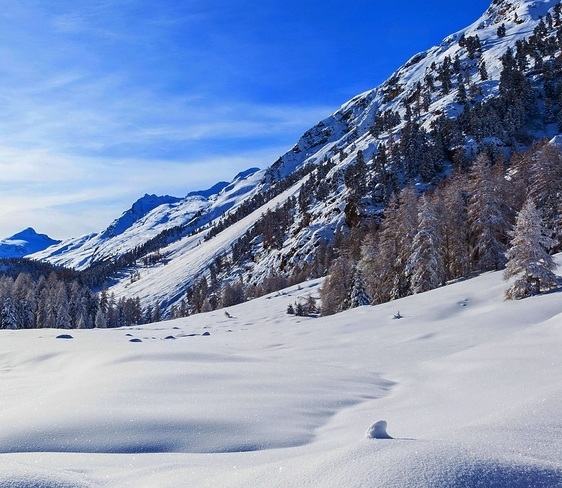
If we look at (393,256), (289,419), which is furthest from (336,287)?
(289,419)

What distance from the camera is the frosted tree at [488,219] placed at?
3072cm

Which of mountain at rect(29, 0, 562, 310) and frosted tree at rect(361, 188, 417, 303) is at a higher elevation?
mountain at rect(29, 0, 562, 310)

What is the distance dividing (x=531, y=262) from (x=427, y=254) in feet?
43.6

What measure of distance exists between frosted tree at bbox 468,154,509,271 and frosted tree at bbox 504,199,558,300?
11.7 m

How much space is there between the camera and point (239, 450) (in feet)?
14.3

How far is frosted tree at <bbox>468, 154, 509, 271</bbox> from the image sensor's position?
3072cm

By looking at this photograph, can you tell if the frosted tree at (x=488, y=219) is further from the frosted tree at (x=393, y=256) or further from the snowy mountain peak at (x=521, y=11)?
the snowy mountain peak at (x=521, y=11)

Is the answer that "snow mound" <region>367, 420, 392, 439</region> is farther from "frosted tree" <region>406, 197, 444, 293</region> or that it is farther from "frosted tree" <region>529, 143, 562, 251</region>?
"frosted tree" <region>529, 143, 562, 251</region>

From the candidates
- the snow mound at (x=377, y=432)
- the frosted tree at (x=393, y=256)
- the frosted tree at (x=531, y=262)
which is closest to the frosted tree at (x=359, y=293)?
the frosted tree at (x=393, y=256)

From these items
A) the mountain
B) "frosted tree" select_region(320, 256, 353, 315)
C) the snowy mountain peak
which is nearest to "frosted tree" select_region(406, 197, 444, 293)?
"frosted tree" select_region(320, 256, 353, 315)

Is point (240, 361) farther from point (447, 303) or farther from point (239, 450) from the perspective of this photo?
point (447, 303)

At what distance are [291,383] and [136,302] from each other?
108 metres

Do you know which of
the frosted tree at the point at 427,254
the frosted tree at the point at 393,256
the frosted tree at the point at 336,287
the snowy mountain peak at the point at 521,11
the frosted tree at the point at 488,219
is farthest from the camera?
the snowy mountain peak at the point at 521,11

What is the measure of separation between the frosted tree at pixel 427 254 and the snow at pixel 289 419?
20456mm
